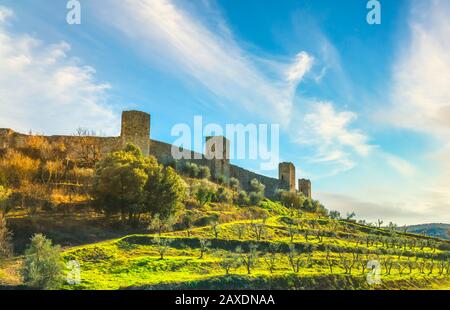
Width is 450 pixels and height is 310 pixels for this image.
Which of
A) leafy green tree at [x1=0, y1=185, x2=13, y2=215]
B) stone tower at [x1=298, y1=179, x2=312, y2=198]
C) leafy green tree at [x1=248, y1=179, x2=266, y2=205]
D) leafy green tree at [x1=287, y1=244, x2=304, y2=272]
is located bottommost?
leafy green tree at [x1=287, y1=244, x2=304, y2=272]

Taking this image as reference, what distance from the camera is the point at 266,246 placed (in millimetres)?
31922

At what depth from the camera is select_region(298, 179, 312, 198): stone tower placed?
2943 inches

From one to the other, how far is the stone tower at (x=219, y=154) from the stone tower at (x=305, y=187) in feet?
65.9

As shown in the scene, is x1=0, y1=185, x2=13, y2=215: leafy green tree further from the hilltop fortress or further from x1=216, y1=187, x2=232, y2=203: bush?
x1=216, y1=187, x2=232, y2=203: bush

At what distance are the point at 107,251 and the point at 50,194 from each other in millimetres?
10120

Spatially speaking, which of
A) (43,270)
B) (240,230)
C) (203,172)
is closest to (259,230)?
(240,230)

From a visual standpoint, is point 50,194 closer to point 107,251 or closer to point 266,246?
point 107,251

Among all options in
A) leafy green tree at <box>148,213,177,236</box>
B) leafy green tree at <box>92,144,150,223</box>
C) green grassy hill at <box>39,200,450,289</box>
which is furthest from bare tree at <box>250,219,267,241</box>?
leafy green tree at <box>92,144,150,223</box>
